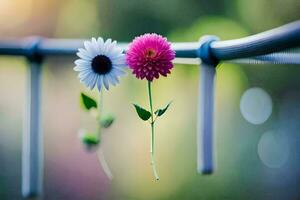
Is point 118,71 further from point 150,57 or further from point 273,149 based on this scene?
point 273,149

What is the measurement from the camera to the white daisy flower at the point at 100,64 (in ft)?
2.48

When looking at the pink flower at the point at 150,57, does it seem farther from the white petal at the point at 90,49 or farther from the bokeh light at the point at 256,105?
the bokeh light at the point at 256,105

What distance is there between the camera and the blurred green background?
136 cm

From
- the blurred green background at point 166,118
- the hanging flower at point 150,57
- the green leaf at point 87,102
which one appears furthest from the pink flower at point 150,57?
the blurred green background at point 166,118

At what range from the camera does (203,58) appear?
80 cm

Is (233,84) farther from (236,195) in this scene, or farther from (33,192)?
(33,192)

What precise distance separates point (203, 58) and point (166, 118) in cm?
64

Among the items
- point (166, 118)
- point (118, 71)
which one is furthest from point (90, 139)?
point (166, 118)

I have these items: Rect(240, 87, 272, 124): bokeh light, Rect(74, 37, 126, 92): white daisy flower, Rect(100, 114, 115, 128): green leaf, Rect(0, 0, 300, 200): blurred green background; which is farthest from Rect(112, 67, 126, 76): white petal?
Rect(240, 87, 272, 124): bokeh light

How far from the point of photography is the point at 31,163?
0.97 metres

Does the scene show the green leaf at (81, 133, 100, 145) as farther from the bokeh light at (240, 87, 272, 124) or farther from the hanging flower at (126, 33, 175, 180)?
the bokeh light at (240, 87, 272, 124)

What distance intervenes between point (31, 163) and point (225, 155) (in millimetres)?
572

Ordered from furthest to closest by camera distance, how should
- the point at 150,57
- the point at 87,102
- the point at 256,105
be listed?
the point at 256,105, the point at 87,102, the point at 150,57

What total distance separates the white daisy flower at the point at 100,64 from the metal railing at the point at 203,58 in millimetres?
39
